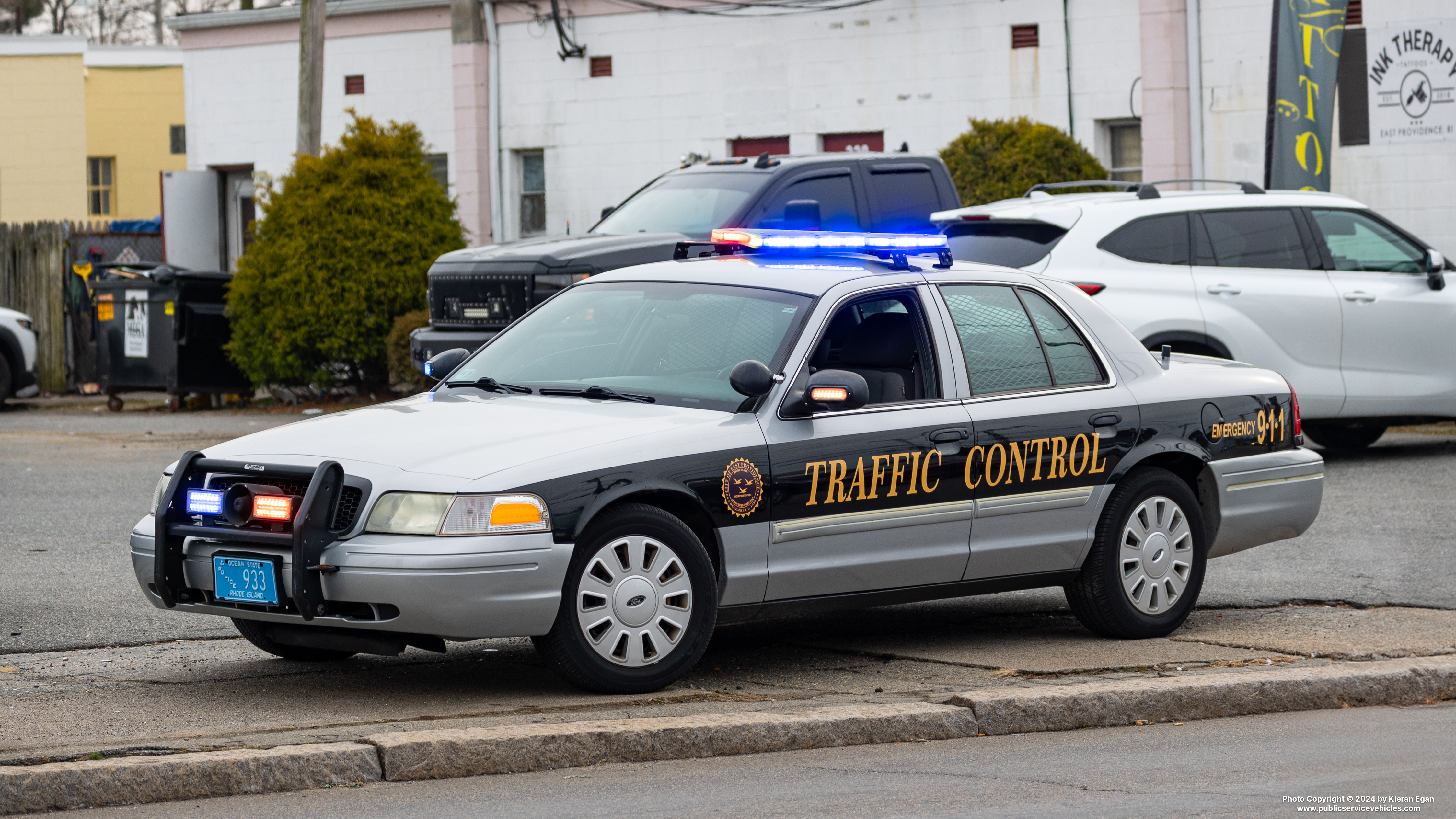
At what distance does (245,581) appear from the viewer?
629cm

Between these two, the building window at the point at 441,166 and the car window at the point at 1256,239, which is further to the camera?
the building window at the point at 441,166

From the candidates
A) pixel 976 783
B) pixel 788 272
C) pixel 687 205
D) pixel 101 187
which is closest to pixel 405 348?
pixel 687 205

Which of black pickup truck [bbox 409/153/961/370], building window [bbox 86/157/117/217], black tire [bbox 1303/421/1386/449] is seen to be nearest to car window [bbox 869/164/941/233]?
black pickup truck [bbox 409/153/961/370]

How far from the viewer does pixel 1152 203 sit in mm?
12805

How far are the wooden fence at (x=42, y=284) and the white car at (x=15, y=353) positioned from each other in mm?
2285

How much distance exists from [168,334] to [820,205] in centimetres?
862

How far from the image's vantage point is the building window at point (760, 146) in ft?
79.7

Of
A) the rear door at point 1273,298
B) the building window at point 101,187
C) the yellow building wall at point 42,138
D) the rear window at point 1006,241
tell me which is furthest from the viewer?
the building window at point 101,187

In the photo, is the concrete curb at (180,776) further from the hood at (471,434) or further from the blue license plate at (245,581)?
the hood at (471,434)

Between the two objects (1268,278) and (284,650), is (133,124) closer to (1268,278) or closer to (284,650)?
(1268,278)

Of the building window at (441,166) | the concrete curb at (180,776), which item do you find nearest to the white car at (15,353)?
the building window at (441,166)

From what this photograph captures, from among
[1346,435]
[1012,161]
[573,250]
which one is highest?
[1012,161]

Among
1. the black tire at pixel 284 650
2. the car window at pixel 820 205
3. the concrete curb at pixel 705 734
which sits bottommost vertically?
the concrete curb at pixel 705 734

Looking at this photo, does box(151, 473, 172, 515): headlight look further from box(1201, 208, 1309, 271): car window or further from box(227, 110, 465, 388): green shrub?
box(227, 110, 465, 388): green shrub
